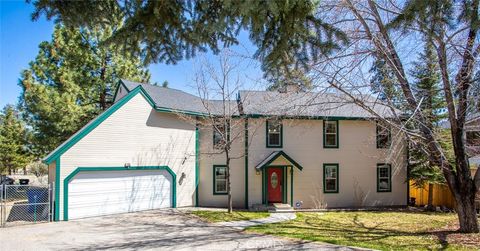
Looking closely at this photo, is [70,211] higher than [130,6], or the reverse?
[130,6]

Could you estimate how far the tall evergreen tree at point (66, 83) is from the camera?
19.4 meters

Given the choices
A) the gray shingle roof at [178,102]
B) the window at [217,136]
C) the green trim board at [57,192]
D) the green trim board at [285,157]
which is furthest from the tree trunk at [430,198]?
the green trim board at [57,192]

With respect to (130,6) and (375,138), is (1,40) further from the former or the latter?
(375,138)

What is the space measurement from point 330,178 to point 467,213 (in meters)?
7.45

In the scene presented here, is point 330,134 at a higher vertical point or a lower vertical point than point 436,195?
higher

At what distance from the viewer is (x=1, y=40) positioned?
8.16m

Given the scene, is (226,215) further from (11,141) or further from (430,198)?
(11,141)

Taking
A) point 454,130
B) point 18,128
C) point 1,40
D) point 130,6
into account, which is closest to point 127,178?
point 1,40

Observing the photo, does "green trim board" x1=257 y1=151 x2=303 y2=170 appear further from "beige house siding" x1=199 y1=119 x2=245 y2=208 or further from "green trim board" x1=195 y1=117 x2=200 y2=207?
"green trim board" x1=195 y1=117 x2=200 y2=207

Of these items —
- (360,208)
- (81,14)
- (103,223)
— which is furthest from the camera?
(360,208)

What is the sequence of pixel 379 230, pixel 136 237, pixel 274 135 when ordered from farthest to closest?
1. pixel 274 135
2. pixel 379 230
3. pixel 136 237

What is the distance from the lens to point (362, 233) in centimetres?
1133

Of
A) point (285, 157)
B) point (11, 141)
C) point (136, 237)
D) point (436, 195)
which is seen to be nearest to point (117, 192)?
point (136, 237)

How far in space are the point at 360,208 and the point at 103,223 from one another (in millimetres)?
12896
